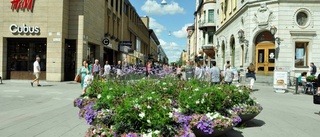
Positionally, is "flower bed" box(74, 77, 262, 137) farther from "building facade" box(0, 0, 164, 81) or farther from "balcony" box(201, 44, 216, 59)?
"balcony" box(201, 44, 216, 59)

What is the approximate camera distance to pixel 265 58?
2470 cm

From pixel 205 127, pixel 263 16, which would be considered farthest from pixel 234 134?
pixel 263 16

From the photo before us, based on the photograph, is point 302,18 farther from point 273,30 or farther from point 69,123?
point 69,123

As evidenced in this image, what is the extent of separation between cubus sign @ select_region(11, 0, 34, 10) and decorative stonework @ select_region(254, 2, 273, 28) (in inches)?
704

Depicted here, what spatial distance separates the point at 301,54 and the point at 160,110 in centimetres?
2280

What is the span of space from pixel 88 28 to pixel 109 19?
9.02m

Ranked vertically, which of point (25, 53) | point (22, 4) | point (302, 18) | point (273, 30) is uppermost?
point (22, 4)

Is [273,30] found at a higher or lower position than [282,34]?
higher

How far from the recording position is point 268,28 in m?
23.9

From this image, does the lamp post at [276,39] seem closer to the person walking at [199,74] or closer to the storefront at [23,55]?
the person walking at [199,74]

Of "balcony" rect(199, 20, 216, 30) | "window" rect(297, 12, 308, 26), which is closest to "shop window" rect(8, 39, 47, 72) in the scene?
"window" rect(297, 12, 308, 26)

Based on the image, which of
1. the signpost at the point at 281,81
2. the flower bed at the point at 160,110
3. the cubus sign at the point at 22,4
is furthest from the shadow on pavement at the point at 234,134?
the cubus sign at the point at 22,4

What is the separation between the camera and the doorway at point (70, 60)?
901 inches

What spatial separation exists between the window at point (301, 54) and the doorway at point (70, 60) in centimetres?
1795
